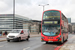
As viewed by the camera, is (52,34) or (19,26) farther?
(19,26)

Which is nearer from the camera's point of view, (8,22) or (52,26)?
(52,26)

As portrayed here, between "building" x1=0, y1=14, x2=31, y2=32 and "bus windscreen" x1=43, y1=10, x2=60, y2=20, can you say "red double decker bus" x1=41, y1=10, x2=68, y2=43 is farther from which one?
"building" x1=0, y1=14, x2=31, y2=32

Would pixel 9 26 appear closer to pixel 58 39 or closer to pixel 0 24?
pixel 0 24

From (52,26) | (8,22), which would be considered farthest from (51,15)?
(8,22)

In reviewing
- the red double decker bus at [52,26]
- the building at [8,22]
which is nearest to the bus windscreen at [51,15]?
the red double decker bus at [52,26]

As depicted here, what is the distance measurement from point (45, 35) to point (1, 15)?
152764mm

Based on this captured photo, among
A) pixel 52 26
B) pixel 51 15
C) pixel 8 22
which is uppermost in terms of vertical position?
pixel 8 22

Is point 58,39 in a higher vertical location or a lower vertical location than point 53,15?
lower

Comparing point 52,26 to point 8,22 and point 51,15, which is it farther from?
point 8,22

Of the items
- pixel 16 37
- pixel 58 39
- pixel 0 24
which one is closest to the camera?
pixel 58 39

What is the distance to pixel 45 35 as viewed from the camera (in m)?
15.3

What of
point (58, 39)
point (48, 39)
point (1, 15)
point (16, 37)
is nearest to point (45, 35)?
point (48, 39)

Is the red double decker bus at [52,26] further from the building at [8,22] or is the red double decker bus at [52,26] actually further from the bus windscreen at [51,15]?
the building at [8,22]

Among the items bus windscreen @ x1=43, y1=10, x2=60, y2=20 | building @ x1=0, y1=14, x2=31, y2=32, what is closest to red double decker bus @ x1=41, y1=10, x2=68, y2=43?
bus windscreen @ x1=43, y1=10, x2=60, y2=20
